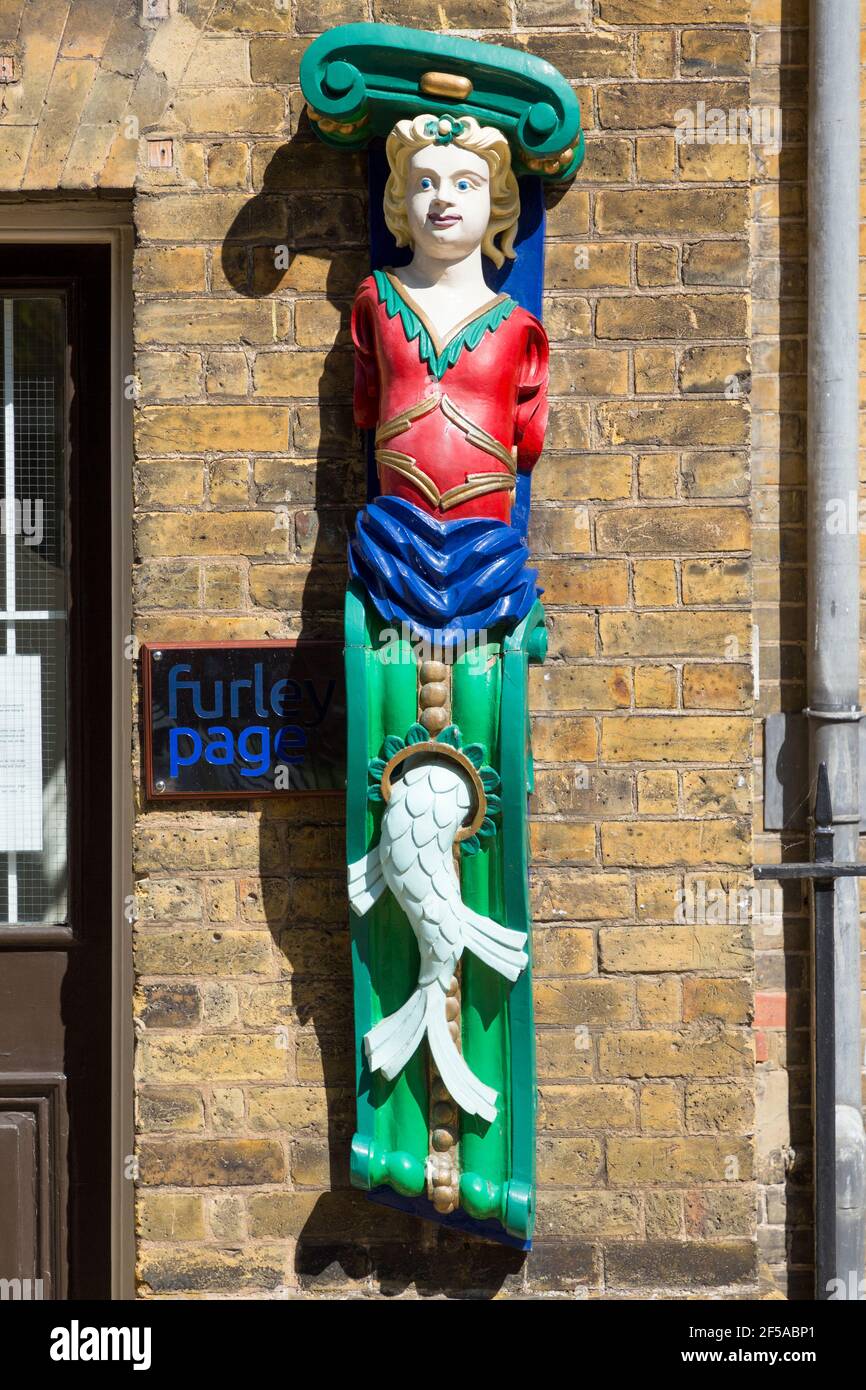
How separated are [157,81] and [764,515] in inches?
Answer: 58.5

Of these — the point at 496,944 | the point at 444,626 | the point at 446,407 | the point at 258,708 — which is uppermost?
the point at 446,407

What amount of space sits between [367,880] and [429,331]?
1.00 metres

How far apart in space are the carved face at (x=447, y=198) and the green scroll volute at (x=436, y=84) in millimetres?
108

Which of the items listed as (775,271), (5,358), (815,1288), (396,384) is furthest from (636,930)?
(5,358)

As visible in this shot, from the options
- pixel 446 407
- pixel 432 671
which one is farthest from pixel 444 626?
pixel 446 407

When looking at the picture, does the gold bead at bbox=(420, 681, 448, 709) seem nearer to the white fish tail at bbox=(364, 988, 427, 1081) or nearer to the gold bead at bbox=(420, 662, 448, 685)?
the gold bead at bbox=(420, 662, 448, 685)

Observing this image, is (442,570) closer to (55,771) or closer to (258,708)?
(258,708)

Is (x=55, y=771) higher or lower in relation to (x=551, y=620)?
lower

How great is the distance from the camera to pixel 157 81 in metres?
2.73

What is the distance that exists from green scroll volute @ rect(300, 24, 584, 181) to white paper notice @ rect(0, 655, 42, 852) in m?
1.31

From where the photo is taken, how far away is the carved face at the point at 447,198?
253 cm

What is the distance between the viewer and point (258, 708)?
270 cm

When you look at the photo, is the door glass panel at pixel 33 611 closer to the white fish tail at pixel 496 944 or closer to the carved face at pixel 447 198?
the carved face at pixel 447 198

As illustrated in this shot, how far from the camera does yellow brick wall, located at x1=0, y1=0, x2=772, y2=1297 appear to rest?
2705 mm
